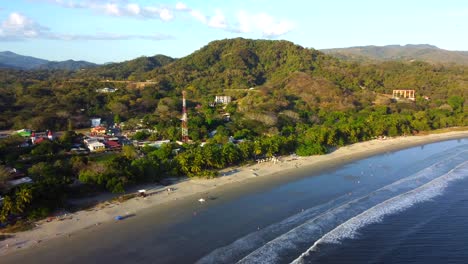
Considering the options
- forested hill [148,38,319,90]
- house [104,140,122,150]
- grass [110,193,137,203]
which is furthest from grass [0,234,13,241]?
forested hill [148,38,319,90]

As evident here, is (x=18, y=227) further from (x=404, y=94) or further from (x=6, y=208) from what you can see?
(x=404, y=94)

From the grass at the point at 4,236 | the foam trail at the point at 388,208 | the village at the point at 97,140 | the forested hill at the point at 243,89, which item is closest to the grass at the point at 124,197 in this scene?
the village at the point at 97,140

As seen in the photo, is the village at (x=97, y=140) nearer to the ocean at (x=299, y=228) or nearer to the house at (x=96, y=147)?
the house at (x=96, y=147)

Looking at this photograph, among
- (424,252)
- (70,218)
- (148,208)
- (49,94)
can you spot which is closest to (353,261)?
(424,252)

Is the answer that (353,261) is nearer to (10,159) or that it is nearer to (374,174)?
(374,174)

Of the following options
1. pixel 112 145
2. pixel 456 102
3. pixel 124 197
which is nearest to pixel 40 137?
pixel 112 145
